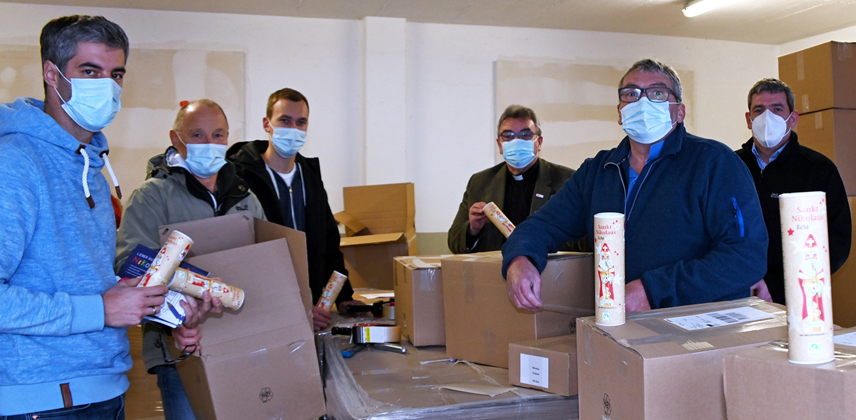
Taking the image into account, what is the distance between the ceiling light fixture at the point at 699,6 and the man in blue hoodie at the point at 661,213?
3105 mm

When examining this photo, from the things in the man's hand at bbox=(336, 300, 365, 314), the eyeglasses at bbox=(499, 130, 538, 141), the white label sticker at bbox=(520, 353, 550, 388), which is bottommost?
the white label sticker at bbox=(520, 353, 550, 388)

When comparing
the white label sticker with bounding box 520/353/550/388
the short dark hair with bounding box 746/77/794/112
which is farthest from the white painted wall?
the white label sticker with bounding box 520/353/550/388

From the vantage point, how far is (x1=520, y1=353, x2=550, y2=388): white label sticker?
4.90ft

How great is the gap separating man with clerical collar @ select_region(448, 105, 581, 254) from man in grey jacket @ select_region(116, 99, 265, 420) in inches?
38.5

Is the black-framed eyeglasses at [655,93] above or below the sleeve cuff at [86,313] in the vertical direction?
above

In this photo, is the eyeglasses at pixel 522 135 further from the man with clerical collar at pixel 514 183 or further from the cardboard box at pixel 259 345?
the cardboard box at pixel 259 345

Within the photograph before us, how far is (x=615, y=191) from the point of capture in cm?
171

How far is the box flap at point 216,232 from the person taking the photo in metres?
1.63

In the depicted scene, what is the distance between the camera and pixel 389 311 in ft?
7.80

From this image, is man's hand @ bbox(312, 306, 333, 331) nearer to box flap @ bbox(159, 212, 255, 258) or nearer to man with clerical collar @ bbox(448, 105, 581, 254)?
box flap @ bbox(159, 212, 255, 258)

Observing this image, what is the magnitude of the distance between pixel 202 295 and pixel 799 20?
543 cm

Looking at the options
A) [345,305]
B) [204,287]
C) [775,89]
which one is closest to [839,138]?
[775,89]

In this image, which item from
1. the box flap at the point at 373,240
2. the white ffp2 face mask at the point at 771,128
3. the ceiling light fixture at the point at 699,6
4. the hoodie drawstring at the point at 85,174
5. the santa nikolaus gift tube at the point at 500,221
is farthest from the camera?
the ceiling light fixture at the point at 699,6

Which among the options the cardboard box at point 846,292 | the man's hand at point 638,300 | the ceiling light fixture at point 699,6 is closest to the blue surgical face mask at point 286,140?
the man's hand at point 638,300
